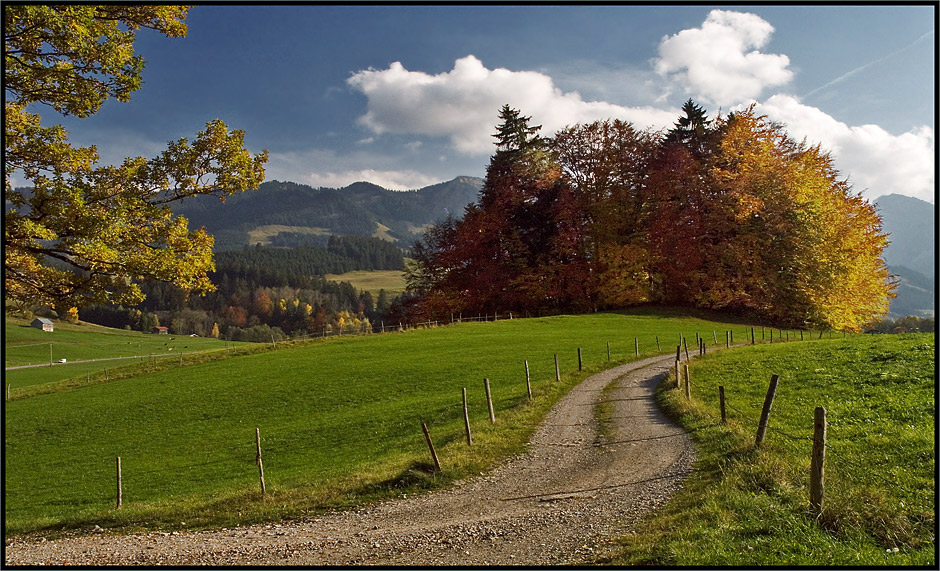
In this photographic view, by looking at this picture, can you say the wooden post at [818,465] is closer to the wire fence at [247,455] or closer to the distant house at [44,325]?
the wire fence at [247,455]

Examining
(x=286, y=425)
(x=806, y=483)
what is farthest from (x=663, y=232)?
(x=806, y=483)

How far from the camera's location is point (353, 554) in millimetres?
10656

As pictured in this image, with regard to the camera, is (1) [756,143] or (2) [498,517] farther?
(1) [756,143]

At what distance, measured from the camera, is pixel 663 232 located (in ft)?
208

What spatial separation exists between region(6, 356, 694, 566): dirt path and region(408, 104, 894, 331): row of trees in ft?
161

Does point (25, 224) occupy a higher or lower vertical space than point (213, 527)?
higher

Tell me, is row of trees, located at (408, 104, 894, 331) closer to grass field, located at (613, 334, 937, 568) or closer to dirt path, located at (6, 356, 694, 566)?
grass field, located at (613, 334, 937, 568)

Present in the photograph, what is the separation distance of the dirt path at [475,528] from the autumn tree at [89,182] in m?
5.80

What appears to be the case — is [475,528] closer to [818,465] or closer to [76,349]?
[818,465]

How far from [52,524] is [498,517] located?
12841 millimetres

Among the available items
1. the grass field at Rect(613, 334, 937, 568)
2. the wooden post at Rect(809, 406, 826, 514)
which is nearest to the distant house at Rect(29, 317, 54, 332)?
the grass field at Rect(613, 334, 937, 568)

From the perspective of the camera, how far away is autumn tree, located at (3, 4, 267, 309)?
927cm

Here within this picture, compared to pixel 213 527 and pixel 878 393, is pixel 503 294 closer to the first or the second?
pixel 878 393

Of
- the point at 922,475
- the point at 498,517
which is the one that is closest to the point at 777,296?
the point at 922,475
